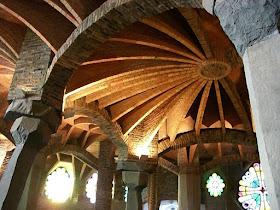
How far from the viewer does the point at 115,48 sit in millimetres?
7855

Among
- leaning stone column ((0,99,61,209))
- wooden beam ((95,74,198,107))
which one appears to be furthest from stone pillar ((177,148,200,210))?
leaning stone column ((0,99,61,209))

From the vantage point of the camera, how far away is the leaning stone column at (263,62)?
7.80ft

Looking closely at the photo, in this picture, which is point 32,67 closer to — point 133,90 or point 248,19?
point 133,90

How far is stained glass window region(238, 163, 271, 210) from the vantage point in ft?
48.9

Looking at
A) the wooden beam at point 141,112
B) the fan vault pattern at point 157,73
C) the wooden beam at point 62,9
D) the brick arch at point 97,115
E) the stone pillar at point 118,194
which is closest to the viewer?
the wooden beam at point 62,9

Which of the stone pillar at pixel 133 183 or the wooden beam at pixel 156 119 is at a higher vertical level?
the wooden beam at pixel 156 119

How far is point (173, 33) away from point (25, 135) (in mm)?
3981

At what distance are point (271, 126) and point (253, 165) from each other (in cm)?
1476

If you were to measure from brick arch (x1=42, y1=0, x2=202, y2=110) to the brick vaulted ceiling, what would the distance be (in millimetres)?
422

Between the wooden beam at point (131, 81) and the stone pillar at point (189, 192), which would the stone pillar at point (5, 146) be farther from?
the stone pillar at point (189, 192)

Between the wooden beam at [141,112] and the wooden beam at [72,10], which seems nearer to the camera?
the wooden beam at [72,10]

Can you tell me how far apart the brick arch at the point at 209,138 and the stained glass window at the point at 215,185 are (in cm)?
639

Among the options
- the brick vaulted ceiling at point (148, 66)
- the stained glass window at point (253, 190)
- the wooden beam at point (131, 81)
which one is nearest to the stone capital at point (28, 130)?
the brick vaulted ceiling at point (148, 66)

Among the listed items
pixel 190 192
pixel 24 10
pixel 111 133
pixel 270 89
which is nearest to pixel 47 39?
pixel 24 10
